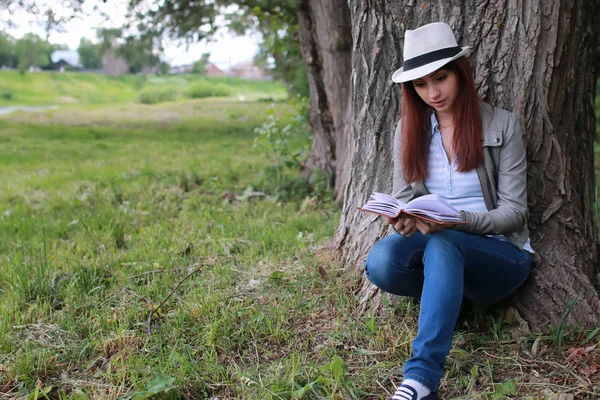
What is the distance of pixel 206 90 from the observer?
38750 mm

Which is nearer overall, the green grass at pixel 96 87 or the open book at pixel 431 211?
the open book at pixel 431 211

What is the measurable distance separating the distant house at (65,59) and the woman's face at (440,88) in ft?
212

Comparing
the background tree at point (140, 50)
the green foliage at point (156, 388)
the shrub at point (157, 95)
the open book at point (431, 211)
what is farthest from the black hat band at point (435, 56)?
Result: the shrub at point (157, 95)

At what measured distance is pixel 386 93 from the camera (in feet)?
11.5

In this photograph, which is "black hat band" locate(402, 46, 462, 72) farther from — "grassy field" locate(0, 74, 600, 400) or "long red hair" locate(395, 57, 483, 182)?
"grassy field" locate(0, 74, 600, 400)

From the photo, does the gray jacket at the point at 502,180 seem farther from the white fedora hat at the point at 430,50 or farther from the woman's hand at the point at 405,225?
the white fedora hat at the point at 430,50

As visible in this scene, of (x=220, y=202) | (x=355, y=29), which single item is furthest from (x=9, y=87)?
(x=355, y=29)

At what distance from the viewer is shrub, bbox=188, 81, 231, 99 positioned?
38.4m

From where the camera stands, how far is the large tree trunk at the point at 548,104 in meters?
2.96

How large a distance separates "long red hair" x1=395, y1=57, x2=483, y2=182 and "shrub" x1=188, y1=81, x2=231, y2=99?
36130 millimetres

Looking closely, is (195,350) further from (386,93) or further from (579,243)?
(579,243)

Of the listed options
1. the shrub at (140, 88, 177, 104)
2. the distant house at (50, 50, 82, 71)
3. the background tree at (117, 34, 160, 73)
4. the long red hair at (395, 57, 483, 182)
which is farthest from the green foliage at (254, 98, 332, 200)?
the distant house at (50, 50, 82, 71)

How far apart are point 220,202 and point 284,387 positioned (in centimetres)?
383

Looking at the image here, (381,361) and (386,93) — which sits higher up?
(386,93)
